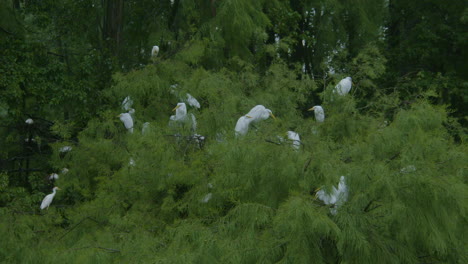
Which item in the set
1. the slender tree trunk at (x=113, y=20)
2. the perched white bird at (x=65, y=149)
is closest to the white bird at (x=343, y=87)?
the perched white bird at (x=65, y=149)

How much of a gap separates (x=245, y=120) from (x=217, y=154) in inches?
28.7

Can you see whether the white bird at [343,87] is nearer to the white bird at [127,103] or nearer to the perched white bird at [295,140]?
the perched white bird at [295,140]

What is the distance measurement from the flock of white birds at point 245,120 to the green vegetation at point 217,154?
5cm

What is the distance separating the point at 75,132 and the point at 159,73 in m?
1.23

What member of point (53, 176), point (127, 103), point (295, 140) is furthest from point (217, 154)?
point (53, 176)

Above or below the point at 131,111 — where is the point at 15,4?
below

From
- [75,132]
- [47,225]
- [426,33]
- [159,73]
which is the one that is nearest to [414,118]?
[47,225]

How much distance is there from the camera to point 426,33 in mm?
9273

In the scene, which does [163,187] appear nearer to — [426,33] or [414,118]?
[414,118]

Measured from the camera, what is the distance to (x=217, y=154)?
12.3 ft

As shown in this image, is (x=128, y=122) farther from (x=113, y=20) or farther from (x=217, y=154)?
(x=113, y=20)

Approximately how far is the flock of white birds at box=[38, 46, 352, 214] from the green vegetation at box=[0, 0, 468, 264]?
5 cm

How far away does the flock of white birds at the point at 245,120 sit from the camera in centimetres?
305

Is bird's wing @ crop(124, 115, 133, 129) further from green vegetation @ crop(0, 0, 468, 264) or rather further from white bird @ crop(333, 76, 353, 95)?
white bird @ crop(333, 76, 353, 95)
